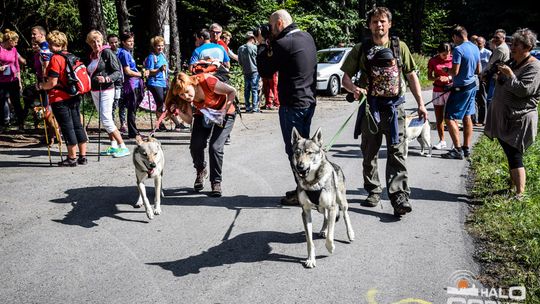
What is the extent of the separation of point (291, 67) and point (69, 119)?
13.8 ft

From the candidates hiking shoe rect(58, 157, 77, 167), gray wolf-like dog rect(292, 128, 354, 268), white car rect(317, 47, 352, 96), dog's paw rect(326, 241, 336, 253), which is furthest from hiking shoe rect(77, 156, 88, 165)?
white car rect(317, 47, 352, 96)

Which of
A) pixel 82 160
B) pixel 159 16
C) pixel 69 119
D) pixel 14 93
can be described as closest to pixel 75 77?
pixel 69 119

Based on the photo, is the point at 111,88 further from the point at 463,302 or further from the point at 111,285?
the point at 463,302

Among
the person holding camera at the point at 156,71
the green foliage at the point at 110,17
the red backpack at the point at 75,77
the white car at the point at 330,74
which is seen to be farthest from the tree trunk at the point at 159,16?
the green foliage at the point at 110,17

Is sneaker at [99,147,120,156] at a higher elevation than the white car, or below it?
below

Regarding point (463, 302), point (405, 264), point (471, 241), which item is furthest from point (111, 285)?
point (471, 241)

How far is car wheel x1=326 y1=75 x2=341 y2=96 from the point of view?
17.9 m

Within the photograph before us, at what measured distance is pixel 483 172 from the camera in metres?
7.26

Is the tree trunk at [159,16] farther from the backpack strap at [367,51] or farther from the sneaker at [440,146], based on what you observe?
the backpack strap at [367,51]

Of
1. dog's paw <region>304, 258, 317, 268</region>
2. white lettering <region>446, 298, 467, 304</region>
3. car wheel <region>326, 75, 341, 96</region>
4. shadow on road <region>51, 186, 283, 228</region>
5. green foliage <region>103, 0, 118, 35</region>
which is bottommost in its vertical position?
shadow on road <region>51, 186, 283, 228</region>

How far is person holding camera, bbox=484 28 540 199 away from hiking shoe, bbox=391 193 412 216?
5.11 ft

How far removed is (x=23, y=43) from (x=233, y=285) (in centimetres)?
1930

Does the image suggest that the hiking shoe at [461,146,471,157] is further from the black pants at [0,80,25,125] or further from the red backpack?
the black pants at [0,80,25,125]

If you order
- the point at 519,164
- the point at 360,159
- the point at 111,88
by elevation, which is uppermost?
the point at 111,88
